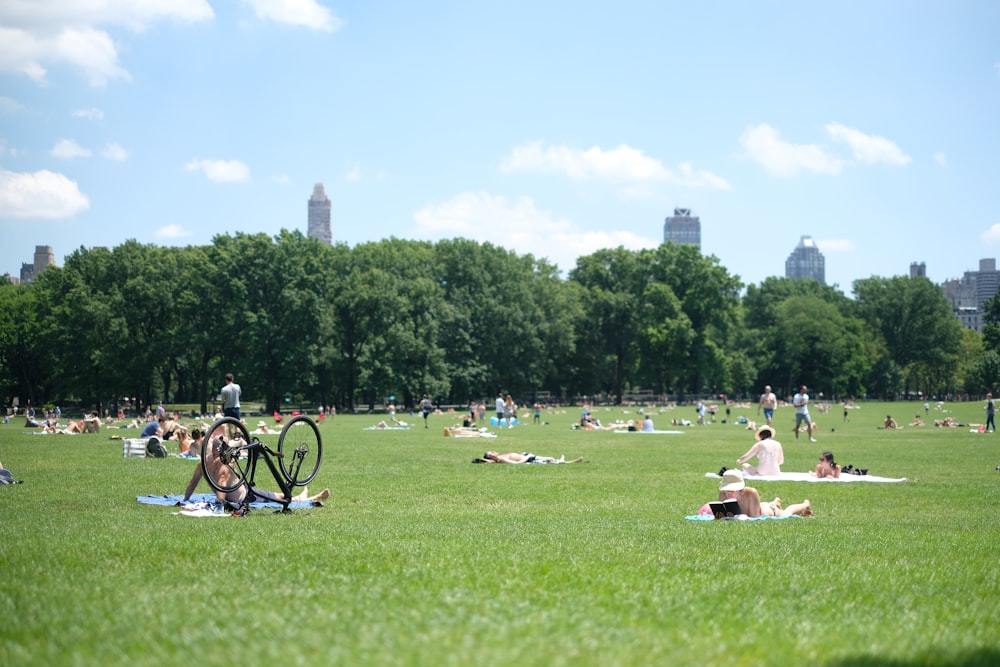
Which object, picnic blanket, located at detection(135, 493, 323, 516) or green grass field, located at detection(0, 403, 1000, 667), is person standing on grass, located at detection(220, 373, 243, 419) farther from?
picnic blanket, located at detection(135, 493, 323, 516)

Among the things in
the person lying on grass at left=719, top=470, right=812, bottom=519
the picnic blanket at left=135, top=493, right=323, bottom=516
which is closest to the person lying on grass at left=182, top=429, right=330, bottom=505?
the picnic blanket at left=135, top=493, right=323, bottom=516

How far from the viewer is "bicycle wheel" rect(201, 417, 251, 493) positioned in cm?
1503

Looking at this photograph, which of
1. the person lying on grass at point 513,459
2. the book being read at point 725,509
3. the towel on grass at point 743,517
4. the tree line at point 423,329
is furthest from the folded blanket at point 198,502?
the tree line at point 423,329

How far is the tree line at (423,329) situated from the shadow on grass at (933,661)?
254ft

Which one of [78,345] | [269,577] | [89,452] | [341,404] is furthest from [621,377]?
[269,577]

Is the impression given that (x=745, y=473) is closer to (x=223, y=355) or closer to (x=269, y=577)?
(x=269, y=577)

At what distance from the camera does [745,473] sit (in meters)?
22.4

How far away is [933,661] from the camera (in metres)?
6.54

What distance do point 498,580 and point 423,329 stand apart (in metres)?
81.4

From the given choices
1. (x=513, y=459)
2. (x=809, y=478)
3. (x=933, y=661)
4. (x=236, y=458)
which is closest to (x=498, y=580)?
(x=933, y=661)

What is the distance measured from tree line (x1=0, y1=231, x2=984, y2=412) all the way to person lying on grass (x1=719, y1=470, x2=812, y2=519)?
6874 cm

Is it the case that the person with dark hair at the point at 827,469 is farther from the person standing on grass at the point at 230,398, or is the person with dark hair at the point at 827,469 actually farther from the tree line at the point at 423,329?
the tree line at the point at 423,329

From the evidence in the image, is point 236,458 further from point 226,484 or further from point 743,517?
point 743,517

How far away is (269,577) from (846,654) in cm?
500
